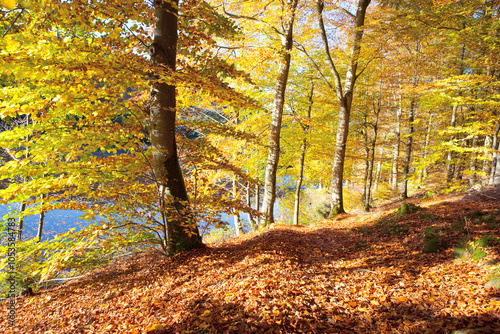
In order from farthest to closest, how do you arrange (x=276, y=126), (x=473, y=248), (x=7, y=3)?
(x=276, y=126) → (x=473, y=248) → (x=7, y=3)

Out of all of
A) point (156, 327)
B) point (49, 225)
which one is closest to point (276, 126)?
point (156, 327)

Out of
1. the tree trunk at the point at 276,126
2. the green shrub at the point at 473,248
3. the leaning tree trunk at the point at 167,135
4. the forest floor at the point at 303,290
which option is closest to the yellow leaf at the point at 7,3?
the forest floor at the point at 303,290

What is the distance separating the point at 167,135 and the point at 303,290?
3.55m

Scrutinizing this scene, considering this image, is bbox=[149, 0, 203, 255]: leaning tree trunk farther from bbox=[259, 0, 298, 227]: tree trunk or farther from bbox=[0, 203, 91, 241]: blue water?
bbox=[0, 203, 91, 241]: blue water

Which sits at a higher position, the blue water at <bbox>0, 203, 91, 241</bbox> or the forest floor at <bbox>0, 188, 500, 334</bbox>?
the forest floor at <bbox>0, 188, 500, 334</bbox>

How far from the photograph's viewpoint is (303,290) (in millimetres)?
3264

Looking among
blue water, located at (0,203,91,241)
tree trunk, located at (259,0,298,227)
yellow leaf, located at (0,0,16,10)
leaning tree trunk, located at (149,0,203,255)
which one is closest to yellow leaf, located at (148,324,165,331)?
leaning tree trunk, located at (149,0,203,255)

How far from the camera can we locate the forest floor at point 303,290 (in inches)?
101

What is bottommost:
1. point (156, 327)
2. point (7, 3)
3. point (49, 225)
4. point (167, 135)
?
point (49, 225)

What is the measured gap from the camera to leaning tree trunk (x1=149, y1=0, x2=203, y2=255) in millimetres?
4441

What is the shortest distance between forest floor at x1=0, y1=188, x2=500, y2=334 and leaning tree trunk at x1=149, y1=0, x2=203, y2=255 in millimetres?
985

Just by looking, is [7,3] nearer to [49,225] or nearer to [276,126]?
[276,126]

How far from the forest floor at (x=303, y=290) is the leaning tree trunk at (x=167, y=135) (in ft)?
3.23

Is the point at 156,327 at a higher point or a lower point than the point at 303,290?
lower
